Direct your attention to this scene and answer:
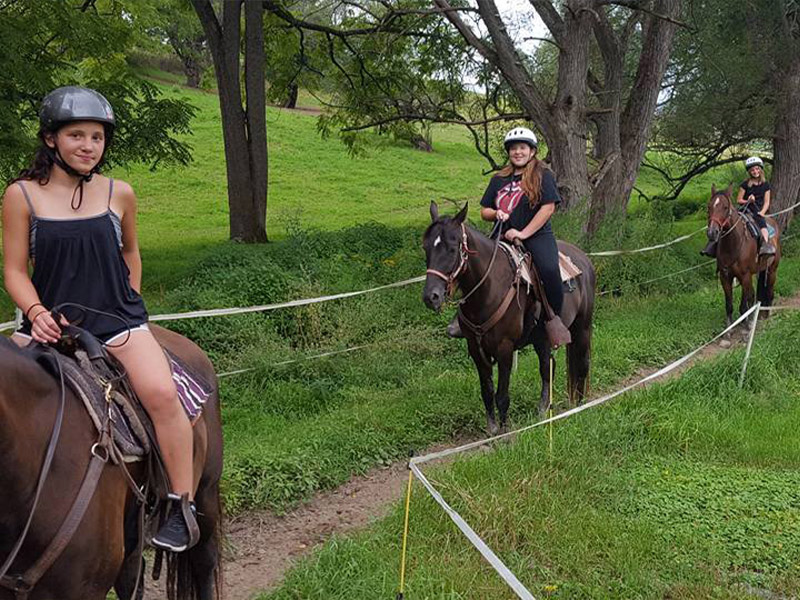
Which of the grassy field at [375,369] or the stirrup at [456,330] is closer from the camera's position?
the grassy field at [375,369]

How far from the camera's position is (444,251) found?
5.86 metres

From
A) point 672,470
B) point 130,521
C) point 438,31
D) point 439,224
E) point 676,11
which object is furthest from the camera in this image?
point 438,31

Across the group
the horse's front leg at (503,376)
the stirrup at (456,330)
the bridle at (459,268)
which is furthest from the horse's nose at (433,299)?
the horse's front leg at (503,376)

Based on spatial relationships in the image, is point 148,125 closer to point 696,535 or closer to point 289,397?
point 289,397

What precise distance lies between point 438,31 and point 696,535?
1226 centimetres

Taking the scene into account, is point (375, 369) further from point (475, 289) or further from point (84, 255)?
point (84, 255)

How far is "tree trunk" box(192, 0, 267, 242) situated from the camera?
13609 millimetres

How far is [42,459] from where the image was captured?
240 centimetres

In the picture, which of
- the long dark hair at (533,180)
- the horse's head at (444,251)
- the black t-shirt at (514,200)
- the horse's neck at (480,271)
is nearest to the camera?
the horse's head at (444,251)

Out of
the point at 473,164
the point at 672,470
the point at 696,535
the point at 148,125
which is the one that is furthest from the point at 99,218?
the point at 473,164

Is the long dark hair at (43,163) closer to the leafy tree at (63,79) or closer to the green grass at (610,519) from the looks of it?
the green grass at (610,519)

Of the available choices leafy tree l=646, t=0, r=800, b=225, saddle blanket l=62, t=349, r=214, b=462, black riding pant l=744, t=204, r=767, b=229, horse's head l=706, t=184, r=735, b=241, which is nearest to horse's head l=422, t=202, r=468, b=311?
saddle blanket l=62, t=349, r=214, b=462

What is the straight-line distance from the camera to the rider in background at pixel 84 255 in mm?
2727

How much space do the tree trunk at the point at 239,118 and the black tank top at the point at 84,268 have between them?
11166 mm
